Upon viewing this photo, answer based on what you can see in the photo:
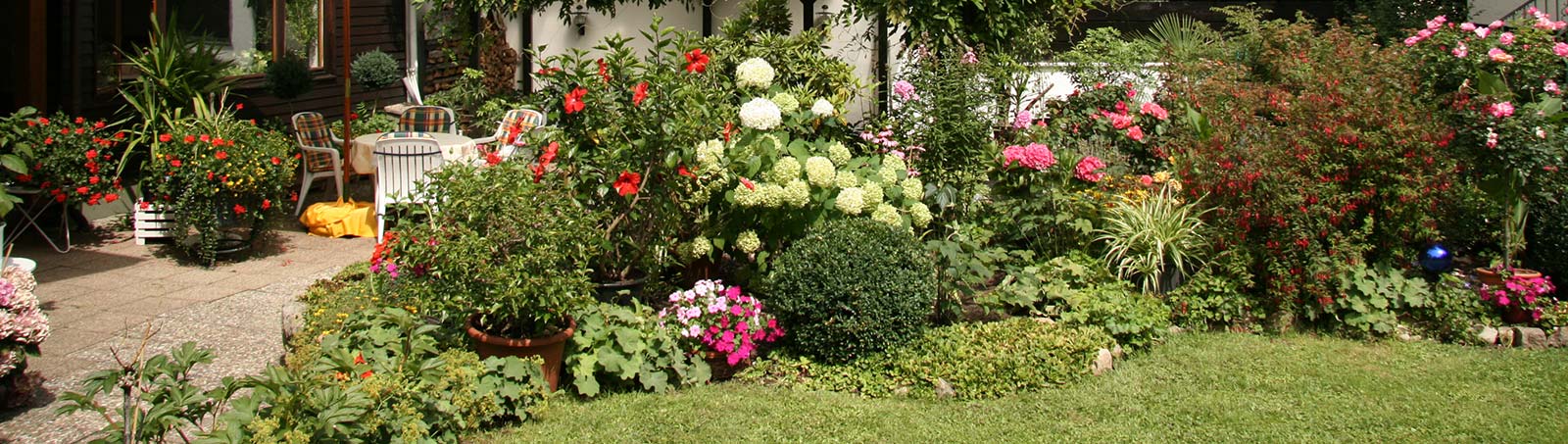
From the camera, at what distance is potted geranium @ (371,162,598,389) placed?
14.3ft

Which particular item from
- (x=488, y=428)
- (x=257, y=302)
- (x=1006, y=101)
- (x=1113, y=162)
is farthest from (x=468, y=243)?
(x=1113, y=162)

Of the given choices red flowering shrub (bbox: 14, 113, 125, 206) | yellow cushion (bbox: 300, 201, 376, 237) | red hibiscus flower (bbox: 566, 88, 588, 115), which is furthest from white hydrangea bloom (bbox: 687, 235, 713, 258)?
red flowering shrub (bbox: 14, 113, 125, 206)

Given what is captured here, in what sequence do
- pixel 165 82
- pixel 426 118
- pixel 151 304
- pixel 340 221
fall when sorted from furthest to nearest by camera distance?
pixel 426 118 < pixel 340 221 < pixel 165 82 < pixel 151 304

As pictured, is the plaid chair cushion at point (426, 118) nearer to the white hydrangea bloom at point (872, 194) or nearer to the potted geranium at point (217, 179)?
the potted geranium at point (217, 179)

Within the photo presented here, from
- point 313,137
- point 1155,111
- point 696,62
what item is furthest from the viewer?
point 313,137

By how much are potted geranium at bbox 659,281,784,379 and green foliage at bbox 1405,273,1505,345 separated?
2.91 m

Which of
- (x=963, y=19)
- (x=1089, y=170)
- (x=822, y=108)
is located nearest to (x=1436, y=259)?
(x=1089, y=170)

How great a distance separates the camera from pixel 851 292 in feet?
15.8

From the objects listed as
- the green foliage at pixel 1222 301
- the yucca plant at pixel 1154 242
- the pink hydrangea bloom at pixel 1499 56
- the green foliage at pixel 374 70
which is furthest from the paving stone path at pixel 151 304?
the pink hydrangea bloom at pixel 1499 56

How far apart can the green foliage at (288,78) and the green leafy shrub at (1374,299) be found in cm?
731

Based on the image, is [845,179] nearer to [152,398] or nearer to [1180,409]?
[1180,409]

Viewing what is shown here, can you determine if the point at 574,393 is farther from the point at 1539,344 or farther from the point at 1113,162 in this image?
the point at 1539,344

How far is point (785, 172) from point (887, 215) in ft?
1.59

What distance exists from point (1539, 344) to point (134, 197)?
25.7ft
